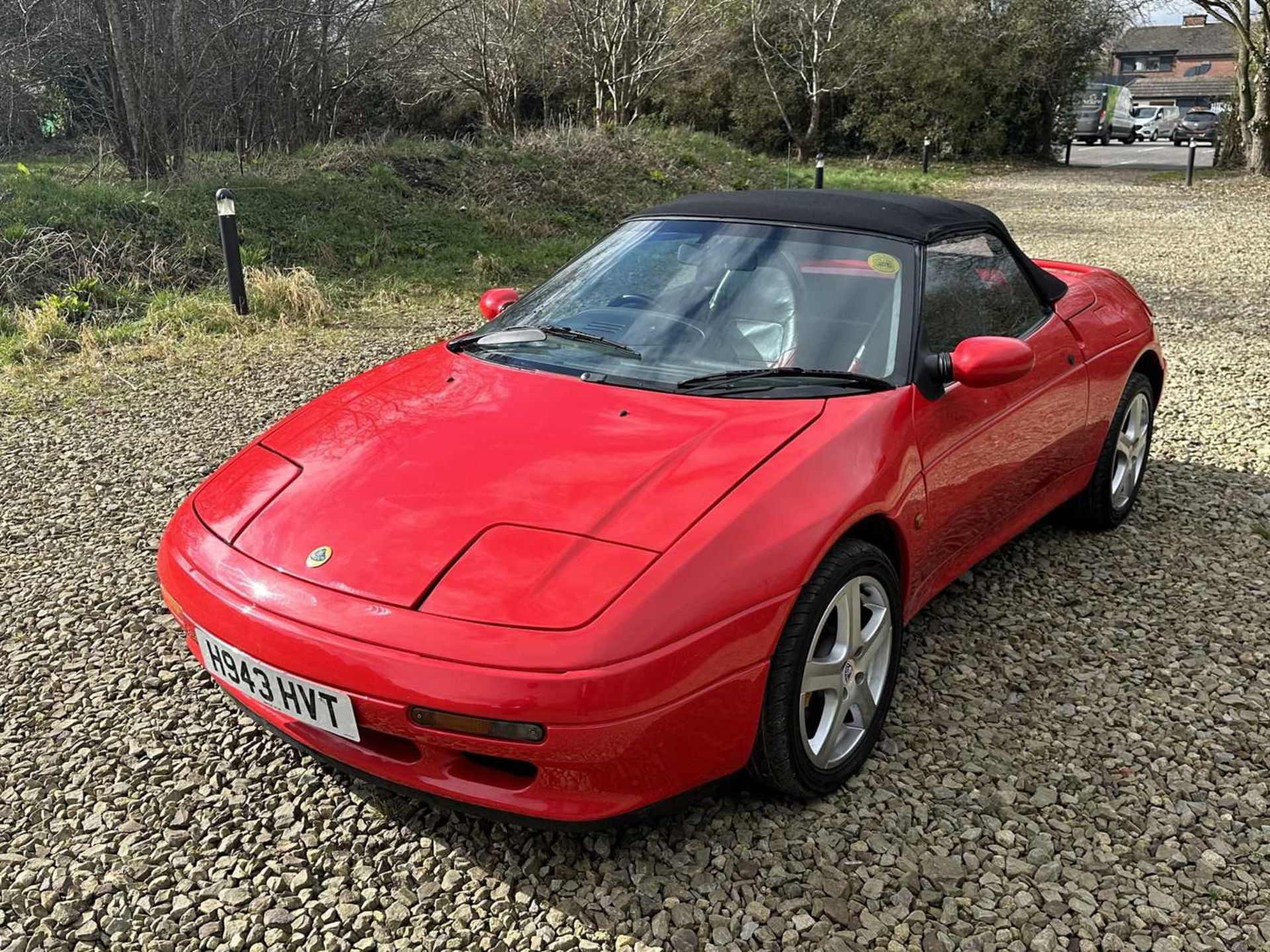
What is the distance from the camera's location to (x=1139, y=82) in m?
71.8

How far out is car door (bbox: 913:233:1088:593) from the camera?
2939 mm

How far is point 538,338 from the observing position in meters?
3.20

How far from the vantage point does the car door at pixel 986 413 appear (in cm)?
294

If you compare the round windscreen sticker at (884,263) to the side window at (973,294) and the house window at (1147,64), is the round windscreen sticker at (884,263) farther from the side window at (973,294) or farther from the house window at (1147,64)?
the house window at (1147,64)

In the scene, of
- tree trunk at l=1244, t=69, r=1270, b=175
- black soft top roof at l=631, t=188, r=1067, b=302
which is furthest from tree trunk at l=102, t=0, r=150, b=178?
tree trunk at l=1244, t=69, r=1270, b=175

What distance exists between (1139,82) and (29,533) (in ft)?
269

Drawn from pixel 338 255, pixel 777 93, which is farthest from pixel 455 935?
pixel 777 93

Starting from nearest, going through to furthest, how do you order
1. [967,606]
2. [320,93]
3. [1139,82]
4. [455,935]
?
[455,935] < [967,606] < [320,93] < [1139,82]

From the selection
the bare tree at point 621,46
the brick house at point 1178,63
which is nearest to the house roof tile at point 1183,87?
the brick house at point 1178,63

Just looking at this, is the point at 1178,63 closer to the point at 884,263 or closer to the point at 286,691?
the point at 884,263

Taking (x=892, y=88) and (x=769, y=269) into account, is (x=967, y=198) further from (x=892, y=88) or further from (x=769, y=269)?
(x=769, y=269)

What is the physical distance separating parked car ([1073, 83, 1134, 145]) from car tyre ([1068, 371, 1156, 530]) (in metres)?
37.4

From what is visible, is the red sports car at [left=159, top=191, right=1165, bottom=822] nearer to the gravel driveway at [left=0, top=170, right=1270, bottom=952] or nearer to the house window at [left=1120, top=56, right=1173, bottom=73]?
the gravel driveway at [left=0, top=170, right=1270, bottom=952]

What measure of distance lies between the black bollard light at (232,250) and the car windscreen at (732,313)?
5.07 metres
